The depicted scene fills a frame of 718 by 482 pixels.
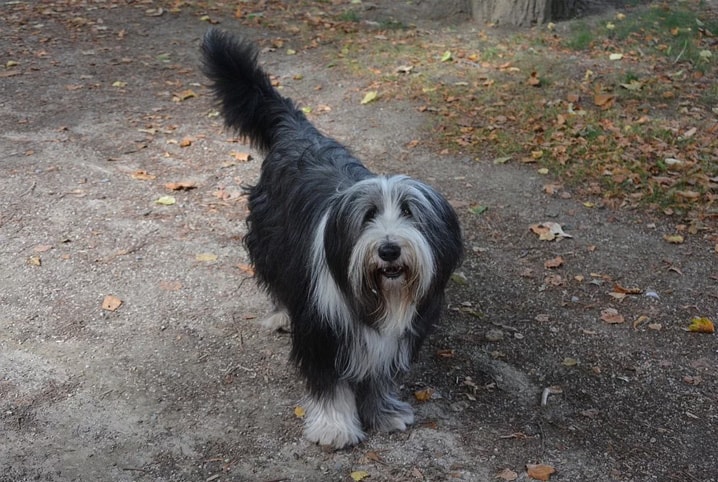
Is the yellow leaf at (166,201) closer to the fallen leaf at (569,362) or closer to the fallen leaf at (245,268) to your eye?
the fallen leaf at (245,268)

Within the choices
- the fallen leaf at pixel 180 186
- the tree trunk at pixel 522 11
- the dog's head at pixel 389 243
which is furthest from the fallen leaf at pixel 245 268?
the tree trunk at pixel 522 11

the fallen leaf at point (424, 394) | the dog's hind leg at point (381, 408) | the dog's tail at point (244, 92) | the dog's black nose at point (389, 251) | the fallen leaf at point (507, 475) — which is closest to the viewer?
the dog's black nose at point (389, 251)

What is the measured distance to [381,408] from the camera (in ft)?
13.0

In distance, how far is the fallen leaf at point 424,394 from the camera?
13.9 ft

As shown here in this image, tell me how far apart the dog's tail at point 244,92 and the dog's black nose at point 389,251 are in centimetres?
169

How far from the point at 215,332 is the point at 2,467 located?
4.65 feet

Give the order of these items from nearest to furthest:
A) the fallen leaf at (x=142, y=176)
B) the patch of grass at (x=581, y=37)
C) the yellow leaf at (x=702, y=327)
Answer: the yellow leaf at (x=702, y=327)
the fallen leaf at (x=142, y=176)
the patch of grass at (x=581, y=37)

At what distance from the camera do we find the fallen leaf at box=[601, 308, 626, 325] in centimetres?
490

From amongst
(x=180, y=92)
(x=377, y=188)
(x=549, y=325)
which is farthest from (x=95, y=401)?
(x=180, y=92)

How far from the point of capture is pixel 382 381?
12.8ft

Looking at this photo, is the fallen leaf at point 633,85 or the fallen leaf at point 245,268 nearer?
the fallen leaf at point 245,268

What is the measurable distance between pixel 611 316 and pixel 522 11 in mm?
5775

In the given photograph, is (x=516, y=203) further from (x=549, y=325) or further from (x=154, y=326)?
(x=154, y=326)

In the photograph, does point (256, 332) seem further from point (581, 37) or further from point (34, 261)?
point (581, 37)
